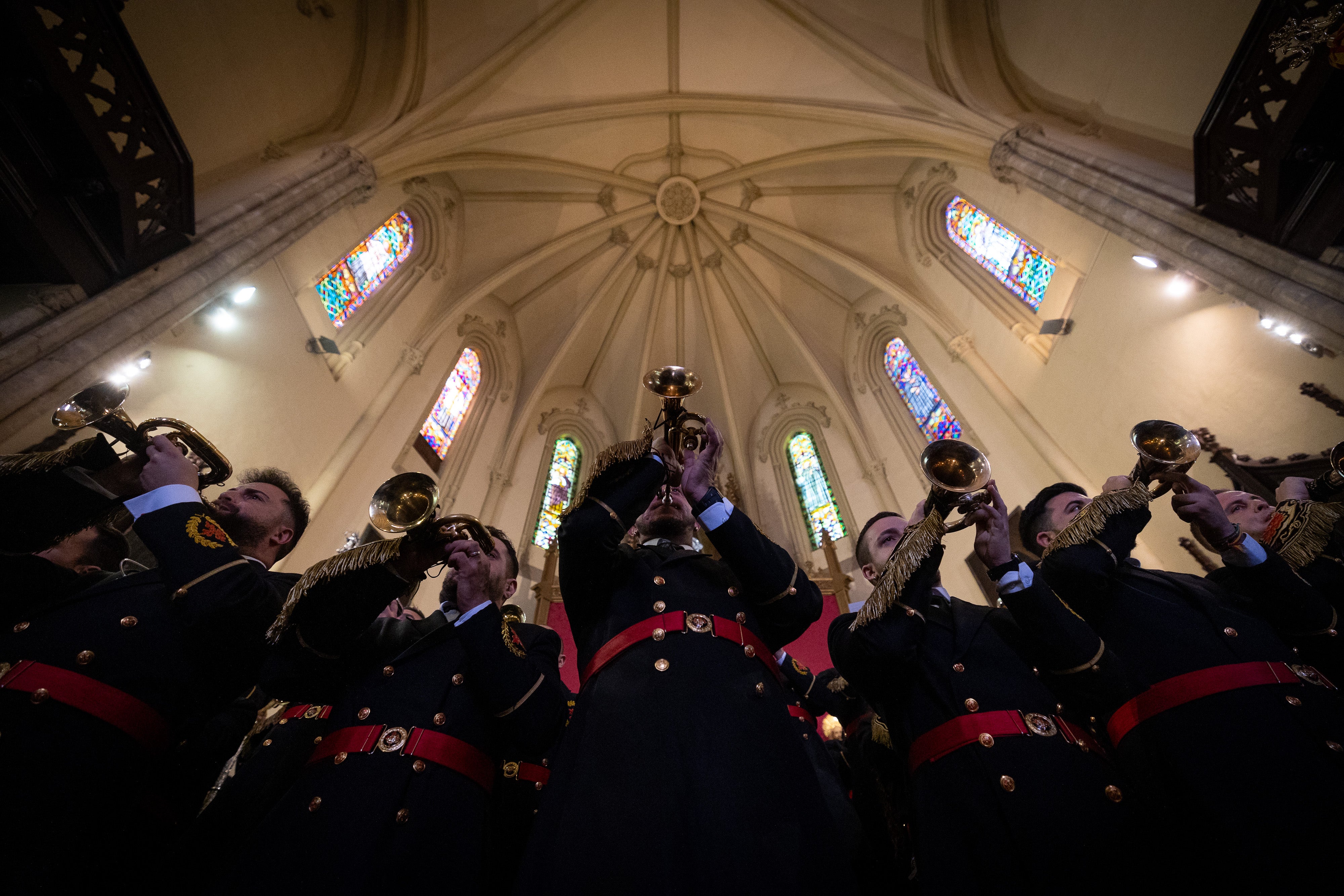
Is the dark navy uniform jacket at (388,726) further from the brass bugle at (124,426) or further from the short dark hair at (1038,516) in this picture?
the short dark hair at (1038,516)

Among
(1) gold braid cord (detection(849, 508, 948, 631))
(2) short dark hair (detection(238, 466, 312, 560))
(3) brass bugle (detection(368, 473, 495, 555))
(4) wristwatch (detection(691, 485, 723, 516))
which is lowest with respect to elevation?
(1) gold braid cord (detection(849, 508, 948, 631))

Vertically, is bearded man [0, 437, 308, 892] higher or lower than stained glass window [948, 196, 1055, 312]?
lower

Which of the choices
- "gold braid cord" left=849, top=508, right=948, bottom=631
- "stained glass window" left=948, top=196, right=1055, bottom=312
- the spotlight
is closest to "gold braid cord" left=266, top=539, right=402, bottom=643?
"gold braid cord" left=849, top=508, right=948, bottom=631

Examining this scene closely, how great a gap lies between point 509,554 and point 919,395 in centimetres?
879

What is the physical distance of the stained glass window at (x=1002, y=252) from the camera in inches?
286

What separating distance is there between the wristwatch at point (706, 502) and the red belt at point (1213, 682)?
1489 mm

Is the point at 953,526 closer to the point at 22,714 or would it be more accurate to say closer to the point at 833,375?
the point at 22,714

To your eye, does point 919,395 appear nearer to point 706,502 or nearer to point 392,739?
point 706,502

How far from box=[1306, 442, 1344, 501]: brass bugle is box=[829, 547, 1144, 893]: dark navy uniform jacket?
1.37m

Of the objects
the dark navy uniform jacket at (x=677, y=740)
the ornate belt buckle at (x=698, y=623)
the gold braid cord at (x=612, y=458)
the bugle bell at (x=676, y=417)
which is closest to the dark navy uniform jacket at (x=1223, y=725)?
the dark navy uniform jacket at (x=677, y=740)

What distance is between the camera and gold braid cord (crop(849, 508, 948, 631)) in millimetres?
1809

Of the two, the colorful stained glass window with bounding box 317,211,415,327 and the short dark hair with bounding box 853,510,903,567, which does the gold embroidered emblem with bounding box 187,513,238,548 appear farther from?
the colorful stained glass window with bounding box 317,211,415,327

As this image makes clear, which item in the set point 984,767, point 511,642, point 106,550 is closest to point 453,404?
point 106,550

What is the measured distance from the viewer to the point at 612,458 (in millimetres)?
1932
